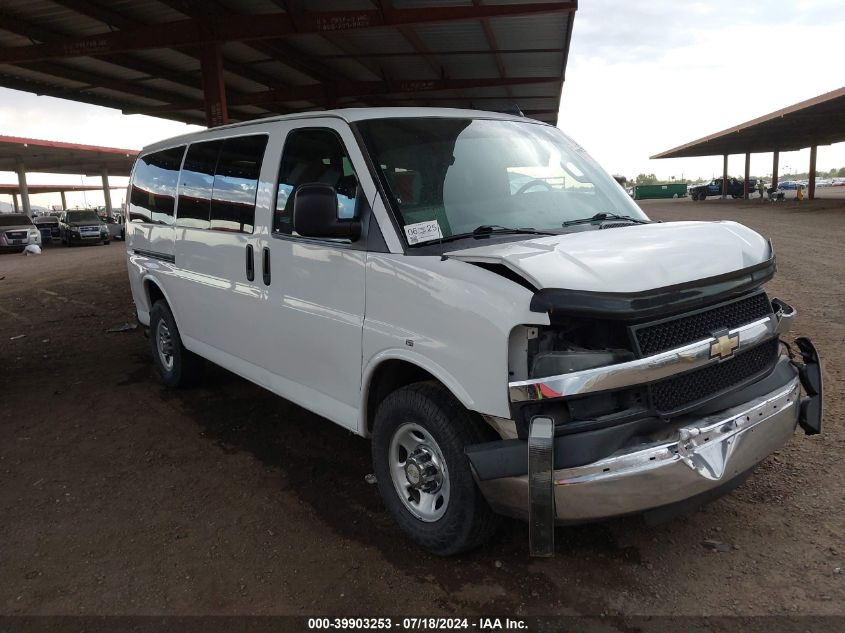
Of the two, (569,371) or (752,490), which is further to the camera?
(752,490)

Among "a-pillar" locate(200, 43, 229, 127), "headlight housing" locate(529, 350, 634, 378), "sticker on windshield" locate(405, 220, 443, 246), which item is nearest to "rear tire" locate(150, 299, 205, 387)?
"sticker on windshield" locate(405, 220, 443, 246)

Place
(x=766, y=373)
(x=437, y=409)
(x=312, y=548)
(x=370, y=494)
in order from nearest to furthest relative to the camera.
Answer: (x=437, y=409) < (x=766, y=373) < (x=312, y=548) < (x=370, y=494)

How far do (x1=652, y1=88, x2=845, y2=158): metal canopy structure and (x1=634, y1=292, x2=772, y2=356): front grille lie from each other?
23.3 m

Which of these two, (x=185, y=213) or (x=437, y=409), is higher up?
(x=185, y=213)

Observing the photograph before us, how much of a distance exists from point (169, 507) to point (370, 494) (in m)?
1.20

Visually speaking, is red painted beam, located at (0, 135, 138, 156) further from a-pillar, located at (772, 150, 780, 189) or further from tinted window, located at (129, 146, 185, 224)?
a-pillar, located at (772, 150, 780, 189)

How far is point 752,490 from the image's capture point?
138 inches

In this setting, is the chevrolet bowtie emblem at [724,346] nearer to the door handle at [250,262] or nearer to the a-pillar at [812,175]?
the door handle at [250,262]

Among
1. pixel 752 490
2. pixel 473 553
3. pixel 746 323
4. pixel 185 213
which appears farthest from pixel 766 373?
pixel 185 213

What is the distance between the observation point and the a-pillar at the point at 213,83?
12680 millimetres

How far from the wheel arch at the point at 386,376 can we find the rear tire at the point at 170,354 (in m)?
2.81

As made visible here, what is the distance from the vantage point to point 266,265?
389cm

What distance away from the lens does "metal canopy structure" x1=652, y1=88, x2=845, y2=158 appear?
2469 cm

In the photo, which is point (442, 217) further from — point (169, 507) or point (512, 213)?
point (169, 507)
